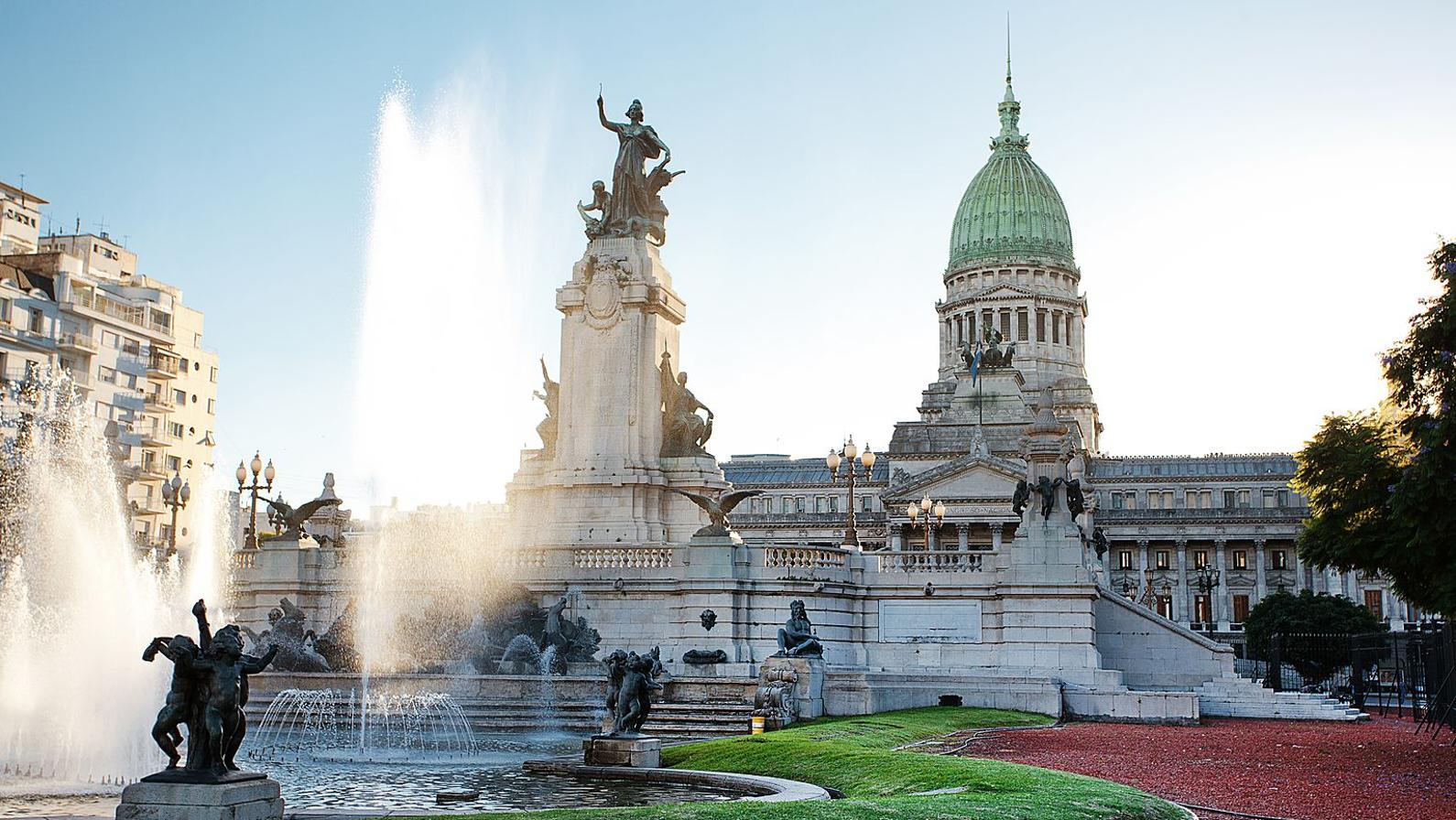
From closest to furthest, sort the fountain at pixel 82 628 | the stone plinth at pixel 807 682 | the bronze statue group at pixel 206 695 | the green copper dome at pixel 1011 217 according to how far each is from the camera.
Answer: the bronze statue group at pixel 206 695 < the fountain at pixel 82 628 < the stone plinth at pixel 807 682 < the green copper dome at pixel 1011 217

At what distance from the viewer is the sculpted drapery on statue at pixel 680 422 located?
143 feet

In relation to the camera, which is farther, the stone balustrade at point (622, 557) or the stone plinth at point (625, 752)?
the stone balustrade at point (622, 557)

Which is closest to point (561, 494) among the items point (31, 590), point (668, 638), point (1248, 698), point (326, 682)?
point (668, 638)

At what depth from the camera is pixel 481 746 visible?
2683cm

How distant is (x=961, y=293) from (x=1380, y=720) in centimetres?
10759

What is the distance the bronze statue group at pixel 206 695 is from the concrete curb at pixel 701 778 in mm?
5706

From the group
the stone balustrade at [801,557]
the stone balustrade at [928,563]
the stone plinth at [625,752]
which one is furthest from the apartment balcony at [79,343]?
the stone plinth at [625,752]

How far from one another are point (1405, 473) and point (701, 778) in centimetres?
1470

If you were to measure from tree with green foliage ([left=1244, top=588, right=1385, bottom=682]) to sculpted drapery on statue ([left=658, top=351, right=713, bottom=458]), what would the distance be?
31765 millimetres

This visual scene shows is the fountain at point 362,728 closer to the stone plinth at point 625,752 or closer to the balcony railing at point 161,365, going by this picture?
the stone plinth at point 625,752

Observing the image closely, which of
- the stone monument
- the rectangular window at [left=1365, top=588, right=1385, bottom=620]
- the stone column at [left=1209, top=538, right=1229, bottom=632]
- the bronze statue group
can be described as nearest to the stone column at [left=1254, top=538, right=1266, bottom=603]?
the stone column at [left=1209, top=538, right=1229, bottom=632]

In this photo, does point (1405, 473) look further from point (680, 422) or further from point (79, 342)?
point (79, 342)

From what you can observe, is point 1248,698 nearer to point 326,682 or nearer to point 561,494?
point 561,494

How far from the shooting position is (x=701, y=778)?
787 inches
